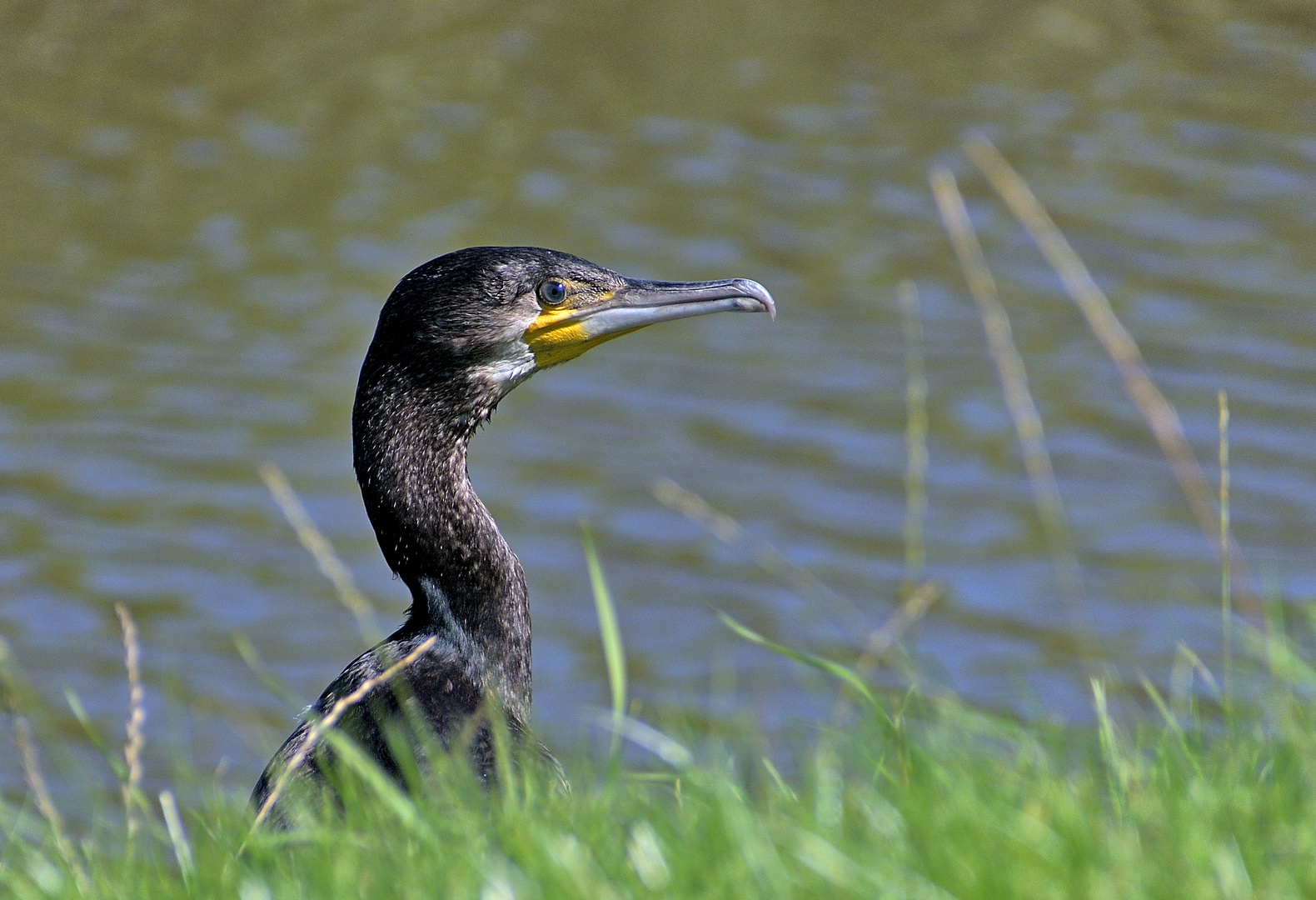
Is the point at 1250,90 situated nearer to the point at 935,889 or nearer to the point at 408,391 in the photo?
the point at 408,391

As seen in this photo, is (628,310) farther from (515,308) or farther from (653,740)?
(653,740)

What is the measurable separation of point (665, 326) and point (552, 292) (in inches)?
220

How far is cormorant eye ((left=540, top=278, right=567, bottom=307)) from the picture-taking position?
3941 mm

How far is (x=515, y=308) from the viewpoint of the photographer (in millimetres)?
3850

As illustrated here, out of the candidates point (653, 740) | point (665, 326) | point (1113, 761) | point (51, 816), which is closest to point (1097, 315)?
point (1113, 761)

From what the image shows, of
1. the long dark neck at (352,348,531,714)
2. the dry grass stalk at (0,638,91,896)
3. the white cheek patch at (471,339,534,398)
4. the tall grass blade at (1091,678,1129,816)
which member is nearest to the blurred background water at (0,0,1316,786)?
the long dark neck at (352,348,531,714)

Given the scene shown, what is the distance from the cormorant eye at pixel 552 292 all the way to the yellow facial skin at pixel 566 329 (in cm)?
1

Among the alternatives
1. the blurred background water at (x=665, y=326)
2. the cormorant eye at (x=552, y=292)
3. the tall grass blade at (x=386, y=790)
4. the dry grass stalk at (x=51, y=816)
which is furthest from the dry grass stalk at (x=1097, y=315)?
the blurred background water at (x=665, y=326)

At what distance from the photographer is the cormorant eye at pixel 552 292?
3.94m

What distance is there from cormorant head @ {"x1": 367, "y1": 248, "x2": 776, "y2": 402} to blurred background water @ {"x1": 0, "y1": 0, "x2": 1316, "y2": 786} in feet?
5.91

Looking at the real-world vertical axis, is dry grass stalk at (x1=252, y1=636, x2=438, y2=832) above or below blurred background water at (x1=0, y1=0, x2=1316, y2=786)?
above

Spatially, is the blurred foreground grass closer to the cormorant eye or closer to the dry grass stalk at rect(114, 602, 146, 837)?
the dry grass stalk at rect(114, 602, 146, 837)

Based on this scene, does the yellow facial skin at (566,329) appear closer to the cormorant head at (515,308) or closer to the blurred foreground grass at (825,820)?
the cormorant head at (515,308)

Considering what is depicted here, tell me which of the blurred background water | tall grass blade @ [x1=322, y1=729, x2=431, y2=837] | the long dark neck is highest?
tall grass blade @ [x1=322, y1=729, x2=431, y2=837]
